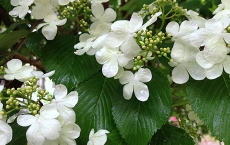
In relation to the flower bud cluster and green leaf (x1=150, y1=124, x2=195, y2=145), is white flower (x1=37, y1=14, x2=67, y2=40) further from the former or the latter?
green leaf (x1=150, y1=124, x2=195, y2=145)

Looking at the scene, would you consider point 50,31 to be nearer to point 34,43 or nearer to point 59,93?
point 34,43

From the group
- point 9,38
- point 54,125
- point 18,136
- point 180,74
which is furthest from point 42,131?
point 9,38

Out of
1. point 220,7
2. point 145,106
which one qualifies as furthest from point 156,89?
point 220,7

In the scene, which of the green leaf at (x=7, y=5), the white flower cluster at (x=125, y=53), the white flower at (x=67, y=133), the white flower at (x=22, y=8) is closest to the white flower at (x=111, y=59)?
the white flower cluster at (x=125, y=53)

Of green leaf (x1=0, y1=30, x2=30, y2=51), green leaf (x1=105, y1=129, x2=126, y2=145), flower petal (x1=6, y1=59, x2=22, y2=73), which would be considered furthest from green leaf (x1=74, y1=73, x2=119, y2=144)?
green leaf (x1=0, y1=30, x2=30, y2=51)

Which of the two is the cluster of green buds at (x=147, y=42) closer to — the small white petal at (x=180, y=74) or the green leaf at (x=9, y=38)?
the small white petal at (x=180, y=74)

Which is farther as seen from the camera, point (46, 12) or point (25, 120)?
point (46, 12)

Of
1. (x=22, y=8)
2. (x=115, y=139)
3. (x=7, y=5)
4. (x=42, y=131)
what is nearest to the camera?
(x=42, y=131)
